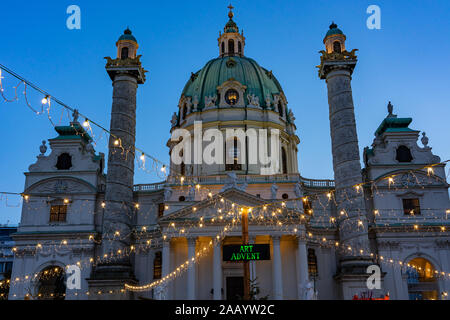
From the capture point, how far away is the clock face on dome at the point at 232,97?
4947 cm

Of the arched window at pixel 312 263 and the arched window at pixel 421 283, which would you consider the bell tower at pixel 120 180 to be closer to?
the arched window at pixel 312 263

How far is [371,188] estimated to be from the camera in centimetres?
3962

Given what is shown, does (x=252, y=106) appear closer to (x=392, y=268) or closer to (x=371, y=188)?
(x=371, y=188)

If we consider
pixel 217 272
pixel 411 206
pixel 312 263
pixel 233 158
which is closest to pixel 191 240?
pixel 217 272

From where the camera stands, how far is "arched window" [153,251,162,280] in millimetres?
39906

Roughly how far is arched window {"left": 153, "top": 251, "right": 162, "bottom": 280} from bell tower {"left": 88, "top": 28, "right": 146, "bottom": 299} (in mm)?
3071

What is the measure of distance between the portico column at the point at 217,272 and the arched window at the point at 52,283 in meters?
14.7

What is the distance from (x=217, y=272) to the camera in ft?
113

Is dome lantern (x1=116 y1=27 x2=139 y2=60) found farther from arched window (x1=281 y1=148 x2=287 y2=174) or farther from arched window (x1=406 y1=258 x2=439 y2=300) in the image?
arched window (x1=406 y1=258 x2=439 y2=300)

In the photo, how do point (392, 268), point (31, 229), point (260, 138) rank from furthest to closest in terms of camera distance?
point (260, 138) < point (31, 229) < point (392, 268)

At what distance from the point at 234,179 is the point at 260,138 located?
33.8 ft

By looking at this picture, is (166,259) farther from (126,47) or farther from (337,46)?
(337,46)

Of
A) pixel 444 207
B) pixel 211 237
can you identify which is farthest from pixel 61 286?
pixel 444 207
